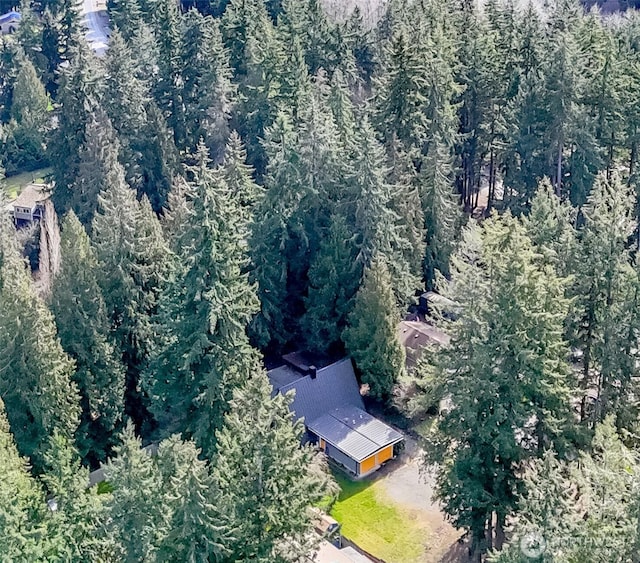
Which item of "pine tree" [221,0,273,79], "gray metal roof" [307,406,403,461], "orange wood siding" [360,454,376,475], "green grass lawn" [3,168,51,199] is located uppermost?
"pine tree" [221,0,273,79]

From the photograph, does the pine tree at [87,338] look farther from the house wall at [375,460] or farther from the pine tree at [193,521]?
the pine tree at [193,521]

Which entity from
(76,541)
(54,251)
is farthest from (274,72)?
(76,541)

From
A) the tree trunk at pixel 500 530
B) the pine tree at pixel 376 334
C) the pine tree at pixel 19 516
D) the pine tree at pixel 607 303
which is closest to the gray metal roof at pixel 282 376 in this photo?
the pine tree at pixel 376 334

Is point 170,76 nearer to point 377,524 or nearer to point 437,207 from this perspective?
point 437,207


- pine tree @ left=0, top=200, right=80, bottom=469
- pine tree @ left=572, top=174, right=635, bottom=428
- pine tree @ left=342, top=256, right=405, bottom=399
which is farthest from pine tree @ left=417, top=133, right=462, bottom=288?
pine tree @ left=0, top=200, right=80, bottom=469

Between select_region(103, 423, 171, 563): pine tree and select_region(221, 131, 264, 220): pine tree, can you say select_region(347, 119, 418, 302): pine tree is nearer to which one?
select_region(221, 131, 264, 220): pine tree

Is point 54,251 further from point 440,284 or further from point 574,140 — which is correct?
point 574,140
